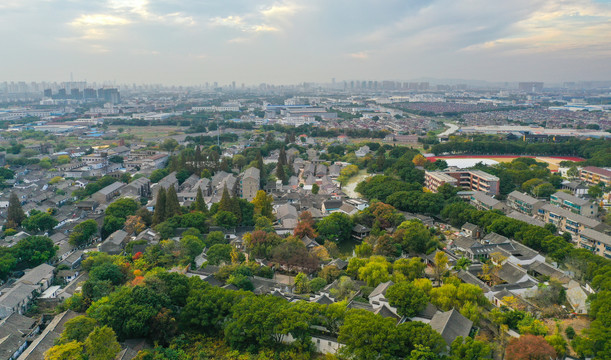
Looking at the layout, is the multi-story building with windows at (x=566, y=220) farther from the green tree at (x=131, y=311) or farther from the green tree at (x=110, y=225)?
the green tree at (x=110, y=225)

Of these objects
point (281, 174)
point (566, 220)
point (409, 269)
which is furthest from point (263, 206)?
point (566, 220)

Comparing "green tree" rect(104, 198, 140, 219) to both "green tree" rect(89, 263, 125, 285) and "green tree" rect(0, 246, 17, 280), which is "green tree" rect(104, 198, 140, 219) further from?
"green tree" rect(89, 263, 125, 285)

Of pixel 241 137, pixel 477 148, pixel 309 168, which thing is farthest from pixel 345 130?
pixel 309 168

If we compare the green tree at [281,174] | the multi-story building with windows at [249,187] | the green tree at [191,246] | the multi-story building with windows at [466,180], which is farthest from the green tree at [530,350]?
the green tree at [281,174]

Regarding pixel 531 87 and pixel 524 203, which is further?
pixel 531 87

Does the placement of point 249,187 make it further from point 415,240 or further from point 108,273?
point 108,273

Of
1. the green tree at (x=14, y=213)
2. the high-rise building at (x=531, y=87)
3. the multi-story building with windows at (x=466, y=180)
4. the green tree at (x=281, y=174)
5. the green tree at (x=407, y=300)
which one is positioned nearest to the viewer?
the green tree at (x=407, y=300)
